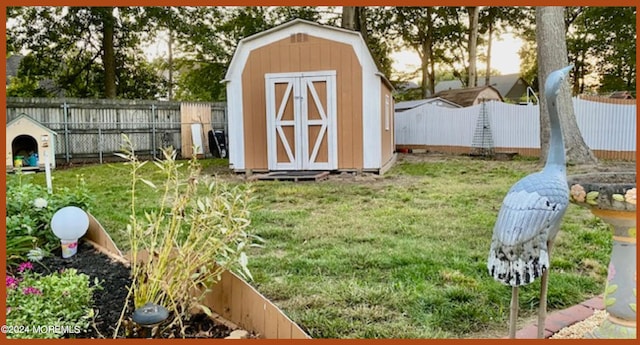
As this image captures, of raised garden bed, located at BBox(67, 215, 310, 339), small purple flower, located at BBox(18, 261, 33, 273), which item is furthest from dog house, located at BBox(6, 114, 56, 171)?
raised garden bed, located at BBox(67, 215, 310, 339)

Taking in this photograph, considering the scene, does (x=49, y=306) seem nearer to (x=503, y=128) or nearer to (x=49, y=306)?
(x=49, y=306)

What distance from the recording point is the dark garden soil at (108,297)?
6.51 feet

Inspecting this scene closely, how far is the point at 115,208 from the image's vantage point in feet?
16.9

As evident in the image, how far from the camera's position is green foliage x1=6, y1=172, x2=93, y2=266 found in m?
2.88

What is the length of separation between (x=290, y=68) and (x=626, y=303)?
7.04m

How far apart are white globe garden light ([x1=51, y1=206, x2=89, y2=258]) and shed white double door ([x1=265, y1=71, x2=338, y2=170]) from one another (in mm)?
5324

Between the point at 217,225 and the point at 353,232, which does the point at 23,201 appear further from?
the point at 353,232

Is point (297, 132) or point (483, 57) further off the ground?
point (483, 57)

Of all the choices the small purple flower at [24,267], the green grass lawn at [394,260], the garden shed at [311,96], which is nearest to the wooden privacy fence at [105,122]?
the garden shed at [311,96]

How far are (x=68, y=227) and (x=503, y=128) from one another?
11.9m

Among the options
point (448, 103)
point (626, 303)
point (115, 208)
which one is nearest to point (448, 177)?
point (115, 208)

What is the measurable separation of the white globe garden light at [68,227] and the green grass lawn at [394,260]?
0.87m

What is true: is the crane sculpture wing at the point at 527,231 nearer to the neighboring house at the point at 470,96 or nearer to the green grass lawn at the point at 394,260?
the green grass lawn at the point at 394,260

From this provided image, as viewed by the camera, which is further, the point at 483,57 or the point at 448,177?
the point at 483,57
